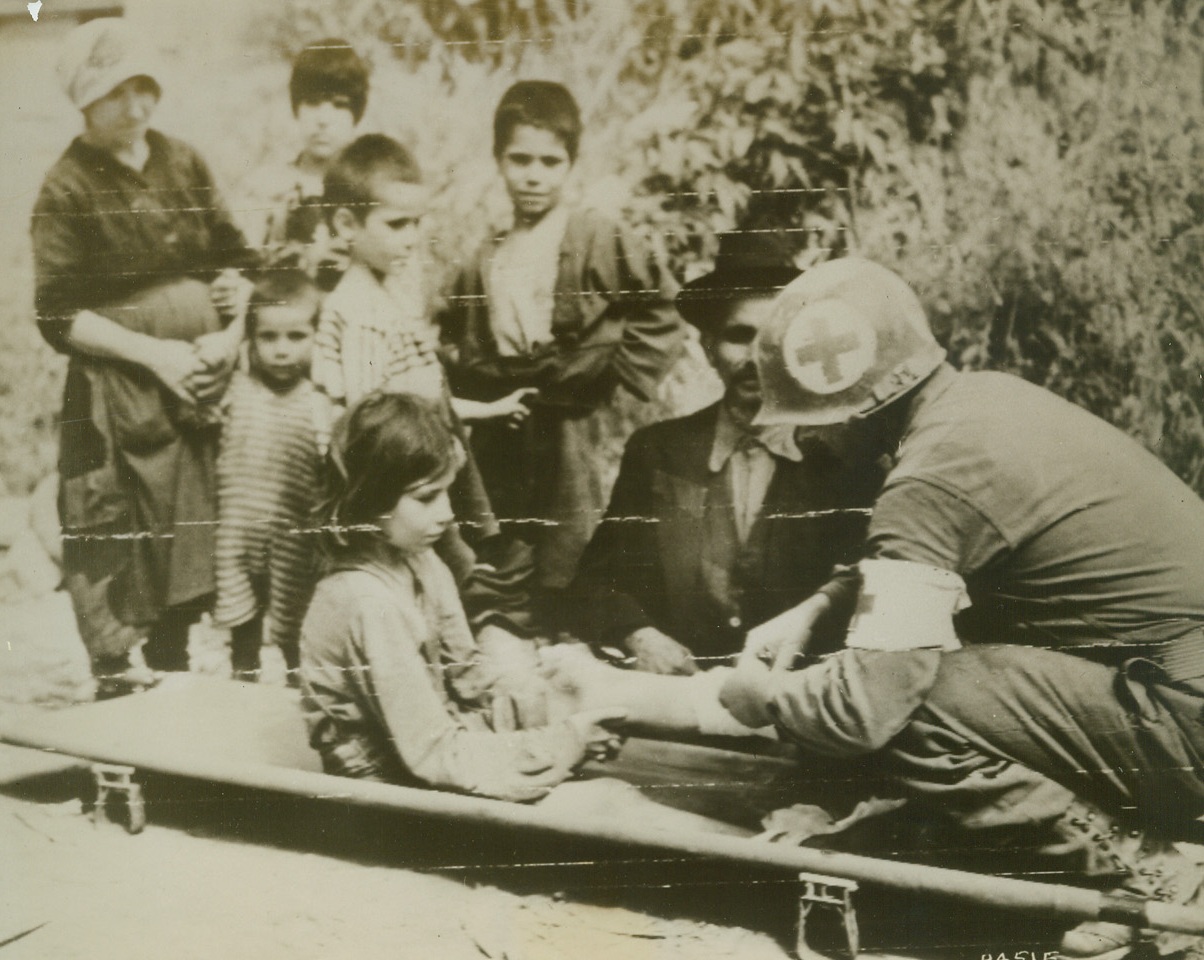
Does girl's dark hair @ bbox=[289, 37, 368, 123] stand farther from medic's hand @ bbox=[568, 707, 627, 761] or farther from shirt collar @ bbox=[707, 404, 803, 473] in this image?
medic's hand @ bbox=[568, 707, 627, 761]

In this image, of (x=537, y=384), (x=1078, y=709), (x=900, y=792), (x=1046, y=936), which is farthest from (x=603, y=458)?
(x=1046, y=936)

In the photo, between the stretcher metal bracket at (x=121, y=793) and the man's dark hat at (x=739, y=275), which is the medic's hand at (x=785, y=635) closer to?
the man's dark hat at (x=739, y=275)

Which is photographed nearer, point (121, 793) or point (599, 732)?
point (599, 732)

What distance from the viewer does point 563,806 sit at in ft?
10.4

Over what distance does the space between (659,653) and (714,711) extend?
0.24m

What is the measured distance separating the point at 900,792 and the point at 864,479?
0.92m

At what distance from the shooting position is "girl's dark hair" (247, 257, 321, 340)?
126 inches

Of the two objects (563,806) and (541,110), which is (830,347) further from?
(563,806)

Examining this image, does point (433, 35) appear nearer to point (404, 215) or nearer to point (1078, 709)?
point (404, 215)

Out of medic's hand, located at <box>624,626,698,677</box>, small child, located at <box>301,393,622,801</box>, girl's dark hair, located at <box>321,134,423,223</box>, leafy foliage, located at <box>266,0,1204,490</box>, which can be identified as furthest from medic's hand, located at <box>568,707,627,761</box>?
girl's dark hair, located at <box>321,134,423,223</box>

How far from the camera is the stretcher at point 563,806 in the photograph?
3084 mm

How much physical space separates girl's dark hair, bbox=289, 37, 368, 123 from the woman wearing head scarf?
0.40 meters

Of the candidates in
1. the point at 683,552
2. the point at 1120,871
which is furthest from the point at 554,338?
the point at 1120,871

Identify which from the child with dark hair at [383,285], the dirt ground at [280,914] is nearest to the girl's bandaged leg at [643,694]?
the dirt ground at [280,914]
